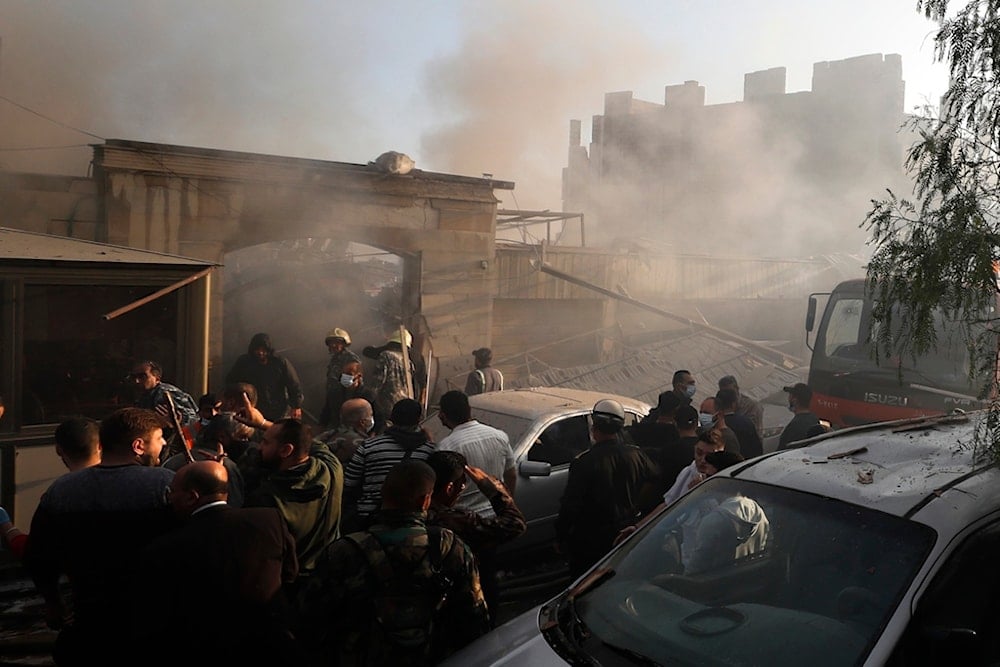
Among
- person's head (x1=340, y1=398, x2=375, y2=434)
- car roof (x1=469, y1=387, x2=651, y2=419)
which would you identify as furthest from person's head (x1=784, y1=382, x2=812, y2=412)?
person's head (x1=340, y1=398, x2=375, y2=434)

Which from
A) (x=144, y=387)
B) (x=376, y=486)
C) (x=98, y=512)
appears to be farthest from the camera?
(x=144, y=387)

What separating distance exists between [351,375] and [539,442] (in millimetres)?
2159

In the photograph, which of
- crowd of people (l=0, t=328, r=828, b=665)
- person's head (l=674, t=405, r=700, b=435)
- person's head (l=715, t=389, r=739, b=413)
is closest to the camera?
crowd of people (l=0, t=328, r=828, b=665)

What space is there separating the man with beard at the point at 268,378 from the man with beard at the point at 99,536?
4.30 meters

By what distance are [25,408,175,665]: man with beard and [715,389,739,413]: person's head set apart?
440 cm

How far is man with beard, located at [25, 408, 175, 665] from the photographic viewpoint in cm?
281

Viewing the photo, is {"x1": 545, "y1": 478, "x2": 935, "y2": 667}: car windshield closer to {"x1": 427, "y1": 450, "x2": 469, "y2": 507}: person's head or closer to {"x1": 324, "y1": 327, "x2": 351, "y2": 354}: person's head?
{"x1": 427, "y1": 450, "x2": 469, "y2": 507}: person's head

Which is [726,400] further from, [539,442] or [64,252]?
[64,252]

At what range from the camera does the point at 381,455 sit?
13.0 feet

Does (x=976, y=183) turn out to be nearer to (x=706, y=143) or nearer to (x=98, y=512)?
(x=98, y=512)

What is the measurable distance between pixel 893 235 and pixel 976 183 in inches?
14.3

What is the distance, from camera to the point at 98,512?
2928 mm

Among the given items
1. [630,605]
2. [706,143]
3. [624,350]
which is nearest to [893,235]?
[630,605]

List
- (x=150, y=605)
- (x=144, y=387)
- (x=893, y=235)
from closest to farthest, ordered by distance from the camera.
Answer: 1. (x=150, y=605)
2. (x=893, y=235)
3. (x=144, y=387)
